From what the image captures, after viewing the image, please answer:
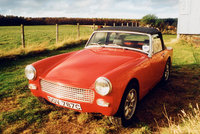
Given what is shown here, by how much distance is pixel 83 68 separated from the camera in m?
3.24

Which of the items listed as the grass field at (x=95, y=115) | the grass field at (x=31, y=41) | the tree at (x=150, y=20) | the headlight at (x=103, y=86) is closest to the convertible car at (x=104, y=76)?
the headlight at (x=103, y=86)

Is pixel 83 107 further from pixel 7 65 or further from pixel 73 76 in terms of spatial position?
pixel 7 65

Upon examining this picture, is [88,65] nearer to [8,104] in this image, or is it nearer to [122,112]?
[122,112]

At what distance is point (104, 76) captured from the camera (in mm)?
2699

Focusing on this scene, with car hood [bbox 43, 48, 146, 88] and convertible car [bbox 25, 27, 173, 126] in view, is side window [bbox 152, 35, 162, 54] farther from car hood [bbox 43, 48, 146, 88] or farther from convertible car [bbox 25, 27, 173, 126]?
car hood [bbox 43, 48, 146, 88]

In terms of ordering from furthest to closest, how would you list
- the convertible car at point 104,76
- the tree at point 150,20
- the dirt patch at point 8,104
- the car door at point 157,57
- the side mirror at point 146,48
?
1. the tree at point 150,20
2. the car door at point 157,57
3. the side mirror at point 146,48
4. the dirt patch at point 8,104
5. the convertible car at point 104,76

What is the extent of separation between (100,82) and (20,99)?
245cm

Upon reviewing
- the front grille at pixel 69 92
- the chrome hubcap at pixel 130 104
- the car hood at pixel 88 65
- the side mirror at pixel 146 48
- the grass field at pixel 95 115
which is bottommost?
the grass field at pixel 95 115

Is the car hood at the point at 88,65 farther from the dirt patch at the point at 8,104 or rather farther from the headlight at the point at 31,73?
the dirt patch at the point at 8,104

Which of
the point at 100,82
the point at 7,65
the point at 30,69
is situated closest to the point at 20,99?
the point at 30,69

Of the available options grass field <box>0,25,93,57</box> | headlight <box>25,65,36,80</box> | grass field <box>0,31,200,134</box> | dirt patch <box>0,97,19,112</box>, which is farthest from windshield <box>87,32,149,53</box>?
grass field <box>0,25,93,57</box>

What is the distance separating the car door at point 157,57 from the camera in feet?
13.6

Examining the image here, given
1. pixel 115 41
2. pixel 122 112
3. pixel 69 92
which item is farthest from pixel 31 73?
pixel 115 41

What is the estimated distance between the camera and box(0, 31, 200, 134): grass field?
10.2ft
